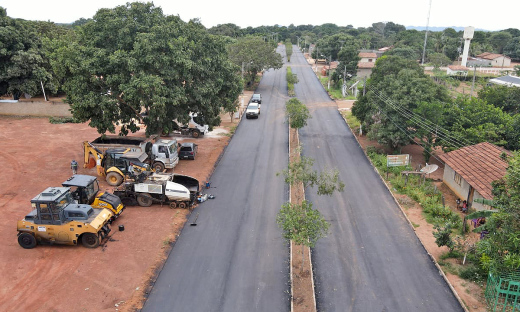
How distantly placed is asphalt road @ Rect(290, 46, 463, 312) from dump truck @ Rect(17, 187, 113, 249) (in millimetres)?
11397

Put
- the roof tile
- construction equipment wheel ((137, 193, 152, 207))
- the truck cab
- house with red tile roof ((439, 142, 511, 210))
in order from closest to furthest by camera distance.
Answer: the roof tile, house with red tile roof ((439, 142, 511, 210)), construction equipment wheel ((137, 193, 152, 207)), the truck cab

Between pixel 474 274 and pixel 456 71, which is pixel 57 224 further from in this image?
pixel 456 71

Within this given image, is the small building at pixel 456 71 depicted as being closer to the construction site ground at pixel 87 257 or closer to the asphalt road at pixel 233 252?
the construction site ground at pixel 87 257

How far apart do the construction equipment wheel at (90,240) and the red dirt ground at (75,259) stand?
A: 0.30 m

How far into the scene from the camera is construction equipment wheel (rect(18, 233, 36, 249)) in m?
18.0

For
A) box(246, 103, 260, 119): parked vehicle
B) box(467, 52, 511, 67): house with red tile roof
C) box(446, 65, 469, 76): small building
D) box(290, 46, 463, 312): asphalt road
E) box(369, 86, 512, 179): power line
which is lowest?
box(290, 46, 463, 312): asphalt road

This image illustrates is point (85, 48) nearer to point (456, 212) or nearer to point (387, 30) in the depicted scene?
point (456, 212)

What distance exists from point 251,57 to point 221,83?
32.9 meters

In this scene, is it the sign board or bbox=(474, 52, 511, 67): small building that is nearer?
the sign board

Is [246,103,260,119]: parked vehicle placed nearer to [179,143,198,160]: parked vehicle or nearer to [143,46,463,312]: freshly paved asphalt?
[143,46,463,312]: freshly paved asphalt

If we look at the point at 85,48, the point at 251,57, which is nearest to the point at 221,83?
the point at 85,48

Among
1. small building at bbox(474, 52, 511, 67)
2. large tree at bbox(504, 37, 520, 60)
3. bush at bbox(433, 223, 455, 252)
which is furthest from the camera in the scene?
large tree at bbox(504, 37, 520, 60)

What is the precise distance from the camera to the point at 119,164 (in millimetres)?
26000

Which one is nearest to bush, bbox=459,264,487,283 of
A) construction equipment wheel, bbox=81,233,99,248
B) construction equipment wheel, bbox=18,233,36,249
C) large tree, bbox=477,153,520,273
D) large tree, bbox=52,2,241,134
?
large tree, bbox=477,153,520,273
